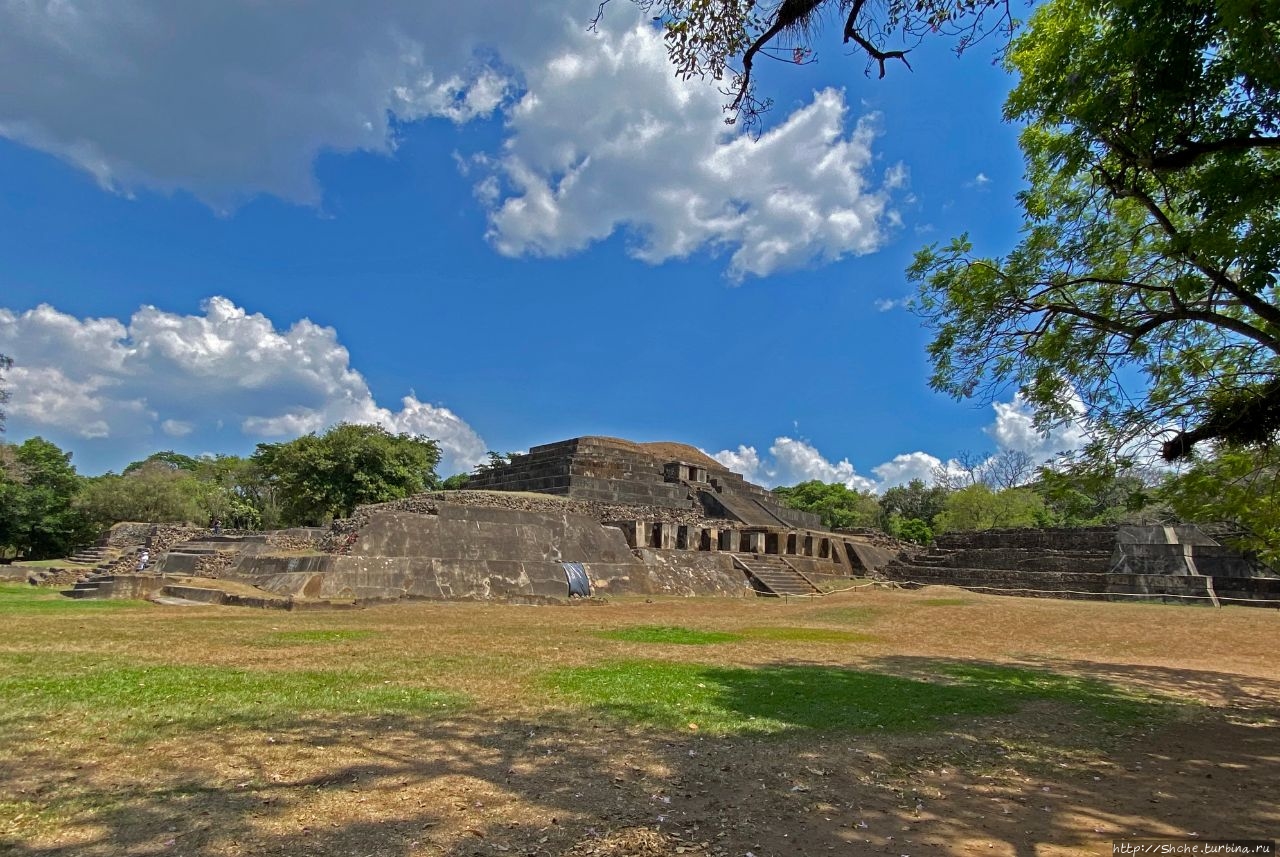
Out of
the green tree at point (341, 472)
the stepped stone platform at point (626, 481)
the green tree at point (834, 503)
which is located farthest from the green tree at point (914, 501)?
the green tree at point (341, 472)

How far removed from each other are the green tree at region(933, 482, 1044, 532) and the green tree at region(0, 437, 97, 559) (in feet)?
147

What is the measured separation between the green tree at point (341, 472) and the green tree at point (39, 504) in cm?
1095

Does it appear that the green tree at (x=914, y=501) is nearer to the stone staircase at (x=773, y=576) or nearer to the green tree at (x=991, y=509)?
the green tree at (x=991, y=509)

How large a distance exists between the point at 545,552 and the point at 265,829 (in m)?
15.7

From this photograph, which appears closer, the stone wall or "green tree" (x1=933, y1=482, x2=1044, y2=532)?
the stone wall

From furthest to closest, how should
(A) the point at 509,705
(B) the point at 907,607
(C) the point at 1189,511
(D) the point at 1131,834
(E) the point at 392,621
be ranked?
(B) the point at 907,607, (E) the point at 392,621, (C) the point at 1189,511, (A) the point at 509,705, (D) the point at 1131,834

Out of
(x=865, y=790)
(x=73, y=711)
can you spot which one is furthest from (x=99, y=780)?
(x=865, y=790)

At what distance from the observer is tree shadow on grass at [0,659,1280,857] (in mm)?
2967

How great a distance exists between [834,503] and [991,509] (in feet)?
Result: 44.3

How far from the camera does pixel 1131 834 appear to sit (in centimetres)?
341

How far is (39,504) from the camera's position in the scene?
31297 millimetres

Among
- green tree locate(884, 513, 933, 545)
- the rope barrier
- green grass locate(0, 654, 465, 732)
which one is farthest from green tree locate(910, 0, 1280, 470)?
green tree locate(884, 513, 933, 545)

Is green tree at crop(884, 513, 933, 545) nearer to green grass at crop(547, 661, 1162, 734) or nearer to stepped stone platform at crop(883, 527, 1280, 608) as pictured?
stepped stone platform at crop(883, 527, 1280, 608)

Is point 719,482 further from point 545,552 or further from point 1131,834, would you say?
point 1131,834
